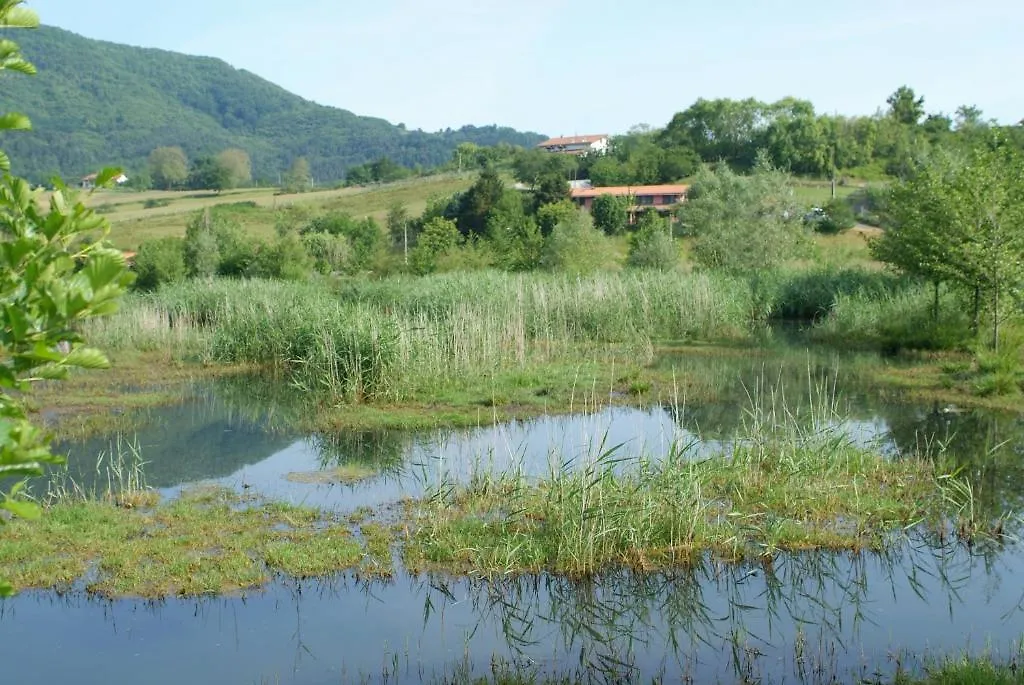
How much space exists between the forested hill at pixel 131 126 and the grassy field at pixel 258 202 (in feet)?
151

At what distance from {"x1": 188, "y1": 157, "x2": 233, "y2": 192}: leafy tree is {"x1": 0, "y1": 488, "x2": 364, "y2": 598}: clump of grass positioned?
7937 centimetres

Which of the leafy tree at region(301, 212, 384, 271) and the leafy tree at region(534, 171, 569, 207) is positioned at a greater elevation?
the leafy tree at region(534, 171, 569, 207)

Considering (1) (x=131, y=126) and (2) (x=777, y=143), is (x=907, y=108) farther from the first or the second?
(1) (x=131, y=126)

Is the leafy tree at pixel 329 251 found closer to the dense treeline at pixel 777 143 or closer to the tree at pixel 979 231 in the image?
the dense treeline at pixel 777 143

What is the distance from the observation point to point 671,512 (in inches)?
337

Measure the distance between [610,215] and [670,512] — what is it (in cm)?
4411

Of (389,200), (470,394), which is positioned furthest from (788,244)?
(389,200)

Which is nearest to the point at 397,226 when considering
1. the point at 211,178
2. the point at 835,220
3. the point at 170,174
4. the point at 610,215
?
the point at 610,215

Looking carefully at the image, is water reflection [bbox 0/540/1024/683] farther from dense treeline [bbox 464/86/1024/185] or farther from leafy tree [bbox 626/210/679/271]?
dense treeline [bbox 464/86/1024/185]

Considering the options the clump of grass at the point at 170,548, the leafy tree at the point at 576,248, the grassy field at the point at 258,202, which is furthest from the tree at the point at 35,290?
the grassy field at the point at 258,202

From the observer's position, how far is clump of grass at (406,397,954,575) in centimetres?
822

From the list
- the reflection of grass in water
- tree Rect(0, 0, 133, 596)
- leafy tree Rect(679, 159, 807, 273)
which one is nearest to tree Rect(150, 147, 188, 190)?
leafy tree Rect(679, 159, 807, 273)

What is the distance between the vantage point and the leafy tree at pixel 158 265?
1380 inches

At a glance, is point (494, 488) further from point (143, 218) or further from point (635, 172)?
point (635, 172)
